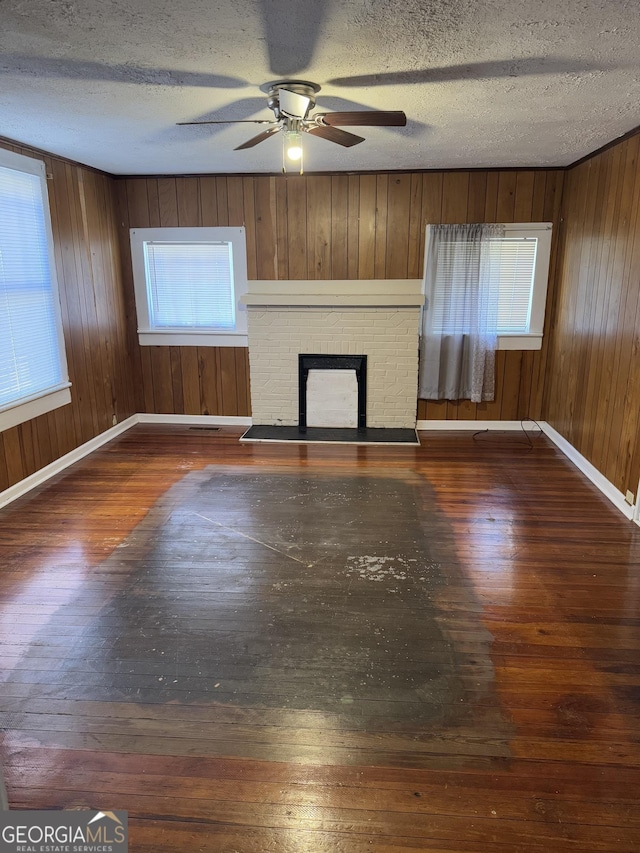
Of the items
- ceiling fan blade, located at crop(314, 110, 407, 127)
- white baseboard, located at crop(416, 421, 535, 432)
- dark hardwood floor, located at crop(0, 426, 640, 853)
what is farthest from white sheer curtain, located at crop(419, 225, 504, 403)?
ceiling fan blade, located at crop(314, 110, 407, 127)

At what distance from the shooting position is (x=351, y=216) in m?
5.25

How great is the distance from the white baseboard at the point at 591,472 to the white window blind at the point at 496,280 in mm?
1014

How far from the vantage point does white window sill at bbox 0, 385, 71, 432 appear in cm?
384

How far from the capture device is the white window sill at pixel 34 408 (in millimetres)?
3844

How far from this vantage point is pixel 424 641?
2.45 m

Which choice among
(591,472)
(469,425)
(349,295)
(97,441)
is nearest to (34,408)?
(97,441)

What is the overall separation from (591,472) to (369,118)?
304 centimetres

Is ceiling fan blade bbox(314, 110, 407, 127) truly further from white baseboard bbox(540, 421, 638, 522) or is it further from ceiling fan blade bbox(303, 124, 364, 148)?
white baseboard bbox(540, 421, 638, 522)

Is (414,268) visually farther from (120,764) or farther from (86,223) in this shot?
(120,764)

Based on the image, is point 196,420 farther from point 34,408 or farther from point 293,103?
point 293,103

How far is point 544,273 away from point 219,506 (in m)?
A: 3.66

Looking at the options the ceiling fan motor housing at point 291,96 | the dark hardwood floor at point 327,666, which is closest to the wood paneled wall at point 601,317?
the dark hardwood floor at point 327,666

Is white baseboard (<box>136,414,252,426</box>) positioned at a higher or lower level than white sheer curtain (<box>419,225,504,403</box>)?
lower

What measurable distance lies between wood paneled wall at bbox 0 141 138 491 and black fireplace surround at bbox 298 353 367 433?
1788mm
